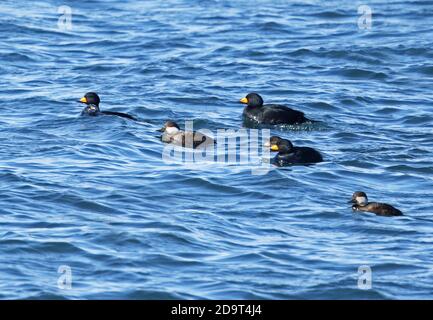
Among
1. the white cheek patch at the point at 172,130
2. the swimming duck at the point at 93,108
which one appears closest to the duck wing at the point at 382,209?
the white cheek patch at the point at 172,130

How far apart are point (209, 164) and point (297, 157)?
52.4 inches

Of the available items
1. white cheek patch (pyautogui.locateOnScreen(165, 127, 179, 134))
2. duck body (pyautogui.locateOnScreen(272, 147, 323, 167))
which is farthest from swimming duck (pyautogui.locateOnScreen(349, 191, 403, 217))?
white cheek patch (pyautogui.locateOnScreen(165, 127, 179, 134))

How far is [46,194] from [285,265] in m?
4.00

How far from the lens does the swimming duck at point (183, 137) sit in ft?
62.5

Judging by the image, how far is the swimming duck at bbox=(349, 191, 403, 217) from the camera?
15562 millimetres

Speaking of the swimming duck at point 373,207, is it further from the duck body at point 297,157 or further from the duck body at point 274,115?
the duck body at point 274,115

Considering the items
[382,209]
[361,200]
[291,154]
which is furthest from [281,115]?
[382,209]

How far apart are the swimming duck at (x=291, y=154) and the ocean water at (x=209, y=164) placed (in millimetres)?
160

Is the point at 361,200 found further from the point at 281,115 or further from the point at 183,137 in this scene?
the point at 281,115

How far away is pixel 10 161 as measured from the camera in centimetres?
1809

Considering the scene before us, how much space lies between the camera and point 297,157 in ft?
59.1

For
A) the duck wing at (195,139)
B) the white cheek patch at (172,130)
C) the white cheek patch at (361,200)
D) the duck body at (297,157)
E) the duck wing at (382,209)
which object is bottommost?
the duck wing at (382,209)

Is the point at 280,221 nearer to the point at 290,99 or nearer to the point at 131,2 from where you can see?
the point at 290,99
